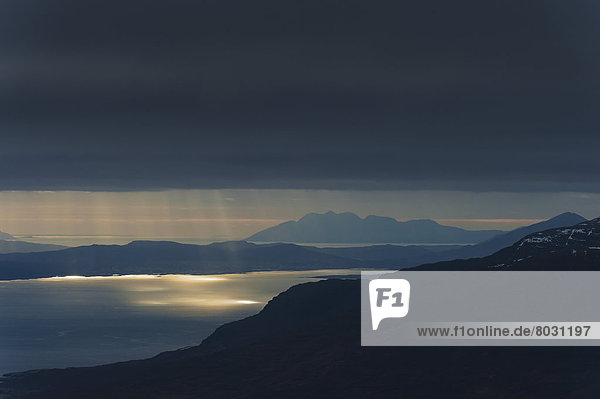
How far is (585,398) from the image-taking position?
622 ft
